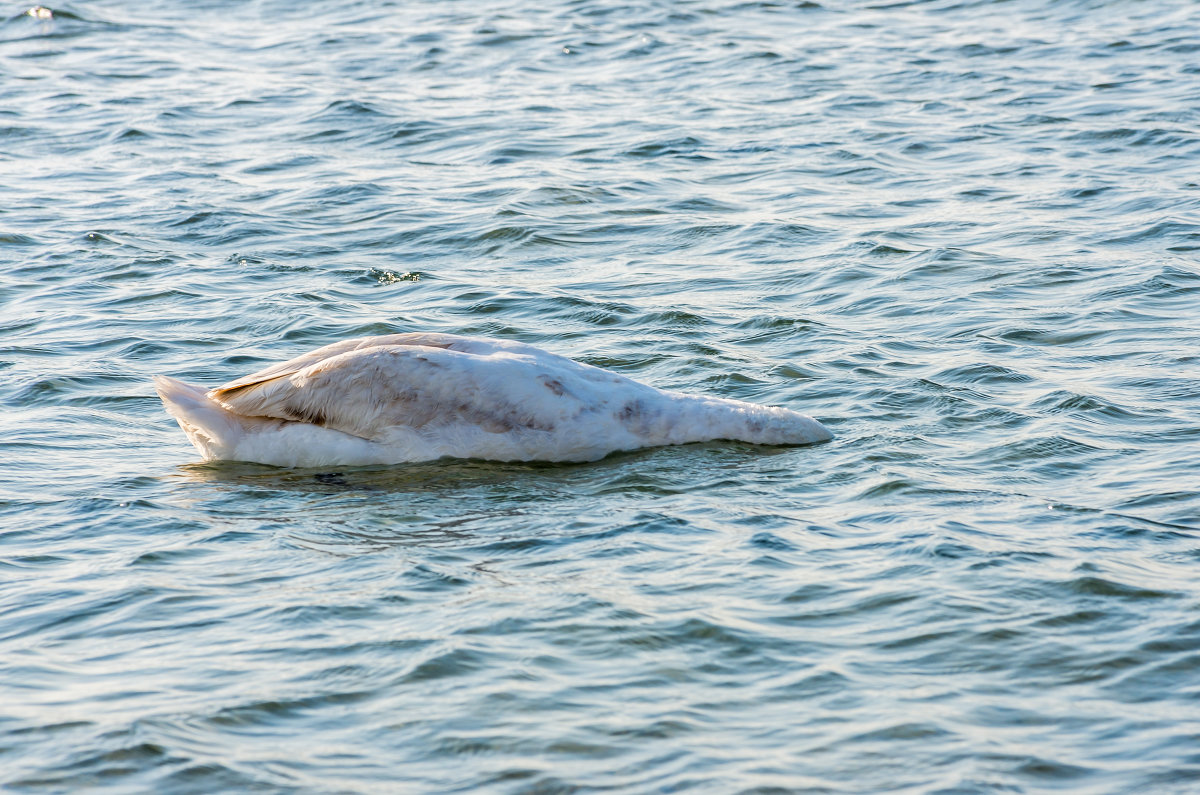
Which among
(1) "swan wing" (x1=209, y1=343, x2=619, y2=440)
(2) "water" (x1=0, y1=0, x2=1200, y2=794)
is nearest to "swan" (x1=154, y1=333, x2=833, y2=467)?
(1) "swan wing" (x1=209, y1=343, x2=619, y2=440)

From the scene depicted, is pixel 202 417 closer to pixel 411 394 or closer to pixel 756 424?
pixel 411 394

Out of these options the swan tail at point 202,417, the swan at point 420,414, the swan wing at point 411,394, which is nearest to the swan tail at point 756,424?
the swan at point 420,414

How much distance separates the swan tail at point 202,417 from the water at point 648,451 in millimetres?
199

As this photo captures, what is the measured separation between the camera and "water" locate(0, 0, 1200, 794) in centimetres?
566

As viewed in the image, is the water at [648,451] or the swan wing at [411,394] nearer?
the water at [648,451]

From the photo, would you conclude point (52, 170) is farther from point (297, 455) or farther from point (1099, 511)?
point (1099, 511)

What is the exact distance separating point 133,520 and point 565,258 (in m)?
5.62

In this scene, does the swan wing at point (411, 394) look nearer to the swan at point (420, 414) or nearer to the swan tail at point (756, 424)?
the swan at point (420, 414)

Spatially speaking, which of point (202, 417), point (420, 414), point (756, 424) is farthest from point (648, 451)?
point (202, 417)

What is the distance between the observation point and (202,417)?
8680 millimetres

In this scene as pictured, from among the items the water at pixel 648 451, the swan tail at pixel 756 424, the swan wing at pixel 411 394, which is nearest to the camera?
the water at pixel 648 451

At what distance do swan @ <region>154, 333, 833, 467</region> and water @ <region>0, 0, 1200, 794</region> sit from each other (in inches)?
5.8

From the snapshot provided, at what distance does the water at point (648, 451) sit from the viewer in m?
5.66

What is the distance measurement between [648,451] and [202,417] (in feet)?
8.25
